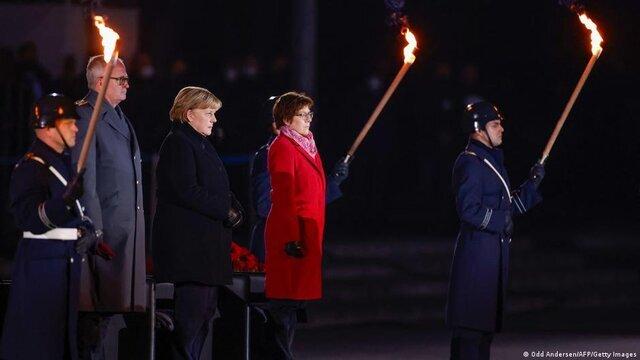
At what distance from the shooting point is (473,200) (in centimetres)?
1298

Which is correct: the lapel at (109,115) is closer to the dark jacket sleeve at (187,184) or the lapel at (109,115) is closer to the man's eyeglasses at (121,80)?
the man's eyeglasses at (121,80)

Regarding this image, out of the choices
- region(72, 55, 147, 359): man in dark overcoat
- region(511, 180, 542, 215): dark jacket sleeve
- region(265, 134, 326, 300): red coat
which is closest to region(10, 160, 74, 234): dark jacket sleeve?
region(72, 55, 147, 359): man in dark overcoat

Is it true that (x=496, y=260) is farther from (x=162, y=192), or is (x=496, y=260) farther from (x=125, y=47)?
(x=125, y=47)

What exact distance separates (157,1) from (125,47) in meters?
2.87

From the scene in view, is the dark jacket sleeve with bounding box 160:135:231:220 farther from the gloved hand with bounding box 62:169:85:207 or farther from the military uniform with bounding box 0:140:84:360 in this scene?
the gloved hand with bounding box 62:169:85:207

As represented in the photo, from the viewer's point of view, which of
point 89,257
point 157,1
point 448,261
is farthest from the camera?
point 157,1

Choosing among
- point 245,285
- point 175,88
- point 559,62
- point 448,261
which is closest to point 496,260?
point 245,285

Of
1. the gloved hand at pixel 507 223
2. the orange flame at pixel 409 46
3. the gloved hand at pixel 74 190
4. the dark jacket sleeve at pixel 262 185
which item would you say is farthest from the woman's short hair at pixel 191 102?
the gloved hand at pixel 507 223

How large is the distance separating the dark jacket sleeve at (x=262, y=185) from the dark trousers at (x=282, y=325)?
2.45ft

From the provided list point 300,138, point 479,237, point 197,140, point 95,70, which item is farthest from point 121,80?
point 479,237

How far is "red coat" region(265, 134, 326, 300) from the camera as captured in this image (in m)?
13.0

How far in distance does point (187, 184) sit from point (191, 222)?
239 millimetres

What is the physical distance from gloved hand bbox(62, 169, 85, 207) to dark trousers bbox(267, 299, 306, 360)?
2.13 metres

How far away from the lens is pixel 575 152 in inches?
1002
